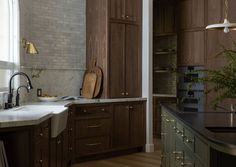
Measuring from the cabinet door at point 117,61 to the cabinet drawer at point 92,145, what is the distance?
75cm

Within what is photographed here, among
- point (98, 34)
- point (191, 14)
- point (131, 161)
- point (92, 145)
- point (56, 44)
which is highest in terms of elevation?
point (191, 14)

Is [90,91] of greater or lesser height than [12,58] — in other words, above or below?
below

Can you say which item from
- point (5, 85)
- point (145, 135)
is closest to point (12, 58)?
point (5, 85)

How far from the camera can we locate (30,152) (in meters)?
2.77

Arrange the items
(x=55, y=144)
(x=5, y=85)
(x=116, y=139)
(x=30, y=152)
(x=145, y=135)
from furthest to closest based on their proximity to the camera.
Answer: (x=145, y=135)
(x=116, y=139)
(x=5, y=85)
(x=55, y=144)
(x=30, y=152)

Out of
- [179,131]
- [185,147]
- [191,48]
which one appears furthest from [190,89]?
[185,147]

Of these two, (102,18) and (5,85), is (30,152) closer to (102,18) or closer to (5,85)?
(5,85)

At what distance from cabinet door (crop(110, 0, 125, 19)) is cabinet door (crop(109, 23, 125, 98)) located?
148 mm

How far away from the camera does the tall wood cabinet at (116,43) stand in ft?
19.3

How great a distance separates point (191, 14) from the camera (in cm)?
735

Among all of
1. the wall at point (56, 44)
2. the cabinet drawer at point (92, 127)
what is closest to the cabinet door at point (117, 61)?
the cabinet drawer at point (92, 127)

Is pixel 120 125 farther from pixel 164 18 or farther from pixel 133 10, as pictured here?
pixel 164 18

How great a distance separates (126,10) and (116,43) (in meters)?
0.62

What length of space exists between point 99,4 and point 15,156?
3.78m
